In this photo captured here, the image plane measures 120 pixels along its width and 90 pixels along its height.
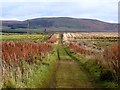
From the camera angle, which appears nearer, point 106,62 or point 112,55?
point 112,55

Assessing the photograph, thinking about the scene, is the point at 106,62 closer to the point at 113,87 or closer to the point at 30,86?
the point at 113,87

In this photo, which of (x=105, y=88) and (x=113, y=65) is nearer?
(x=105, y=88)

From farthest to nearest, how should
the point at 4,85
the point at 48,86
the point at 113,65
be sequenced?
the point at 113,65
the point at 48,86
the point at 4,85

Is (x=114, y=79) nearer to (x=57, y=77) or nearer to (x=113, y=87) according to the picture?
(x=113, y=87)

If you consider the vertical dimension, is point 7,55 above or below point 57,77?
above

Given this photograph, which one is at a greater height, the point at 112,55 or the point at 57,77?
the point at 112,55

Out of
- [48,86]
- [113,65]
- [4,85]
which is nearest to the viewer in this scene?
[4,85]

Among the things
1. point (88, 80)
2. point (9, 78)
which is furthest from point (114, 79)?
point (9, 78)

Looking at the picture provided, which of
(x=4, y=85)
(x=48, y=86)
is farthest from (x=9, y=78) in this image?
(x=48, y=86)

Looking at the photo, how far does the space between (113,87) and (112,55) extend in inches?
114

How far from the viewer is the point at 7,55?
1775 centimetres

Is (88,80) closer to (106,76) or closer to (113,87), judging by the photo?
(106,76)

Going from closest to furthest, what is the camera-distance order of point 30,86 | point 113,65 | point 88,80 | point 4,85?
point 4,85 < point 30,86 < point 113,65 < point 88,80

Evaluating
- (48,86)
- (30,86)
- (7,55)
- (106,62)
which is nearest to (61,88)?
(48,86)
